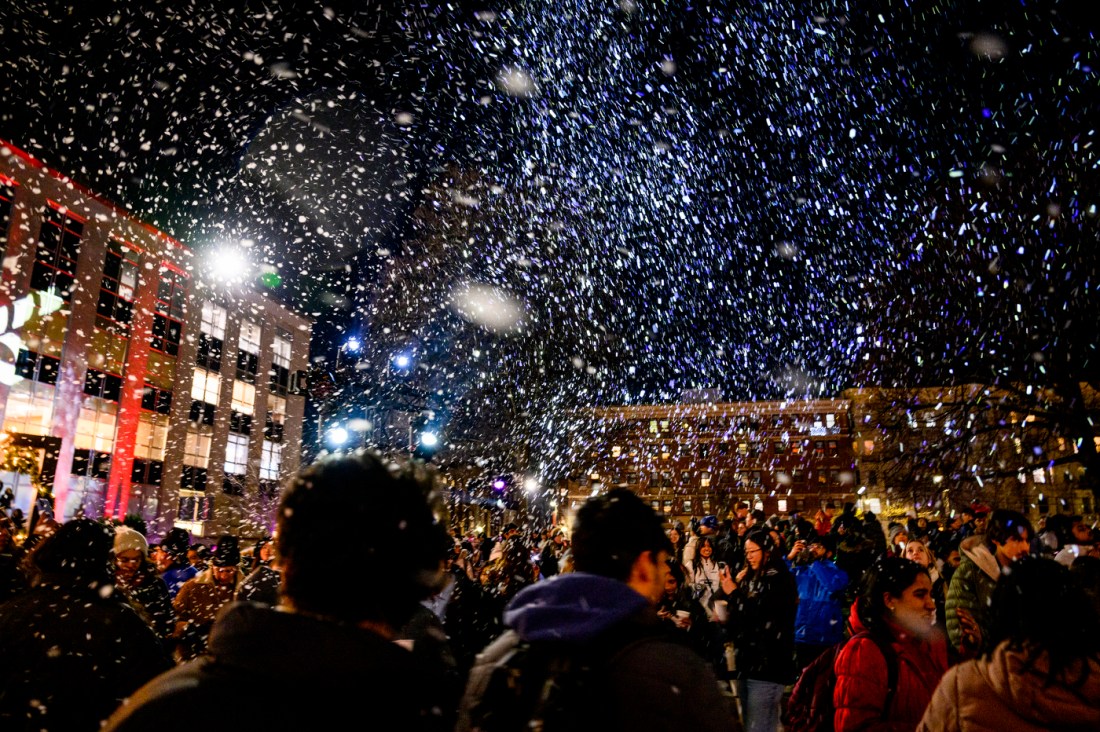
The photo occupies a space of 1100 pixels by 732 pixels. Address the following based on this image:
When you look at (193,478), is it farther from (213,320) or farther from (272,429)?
(213,320)

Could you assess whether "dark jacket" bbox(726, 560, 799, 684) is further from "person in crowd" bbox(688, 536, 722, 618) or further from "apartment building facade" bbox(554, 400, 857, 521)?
"apartment building facade" bbox(554, 400, 857, 521)

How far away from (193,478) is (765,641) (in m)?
33.3

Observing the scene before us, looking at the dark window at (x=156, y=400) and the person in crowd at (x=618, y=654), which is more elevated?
the dark window at (x=156, y=400)

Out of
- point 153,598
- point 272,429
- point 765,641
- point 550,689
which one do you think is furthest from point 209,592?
point 272,429

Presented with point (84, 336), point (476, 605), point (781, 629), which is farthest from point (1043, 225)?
point (84, 336)

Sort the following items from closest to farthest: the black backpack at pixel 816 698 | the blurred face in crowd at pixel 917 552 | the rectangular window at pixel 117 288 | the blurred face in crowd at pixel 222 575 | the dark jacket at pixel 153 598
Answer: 1. the black backpack at pixel 816 698
2. the dark jacket at pixel 153 598
3. the blurred face in crowd at pixel 222 575
4. the blurred face in crowd at pixel 917 552
5. the rectangular window at pixel 117 288

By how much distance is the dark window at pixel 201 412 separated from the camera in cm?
3259

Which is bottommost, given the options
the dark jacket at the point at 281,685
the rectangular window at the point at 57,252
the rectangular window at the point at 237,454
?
the dark jacket at the point at 281,685

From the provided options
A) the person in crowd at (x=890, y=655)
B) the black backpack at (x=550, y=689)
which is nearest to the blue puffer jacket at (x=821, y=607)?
the person in crowd at (x=890, y=655)

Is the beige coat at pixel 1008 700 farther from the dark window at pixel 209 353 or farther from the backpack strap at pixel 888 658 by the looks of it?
the dark window at pixel 209 353

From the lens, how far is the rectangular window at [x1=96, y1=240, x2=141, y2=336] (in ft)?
91.4

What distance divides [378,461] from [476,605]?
16.6 feet

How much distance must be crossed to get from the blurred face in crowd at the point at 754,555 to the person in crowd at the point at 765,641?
5.5 inches

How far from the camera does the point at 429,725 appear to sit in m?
1.05
